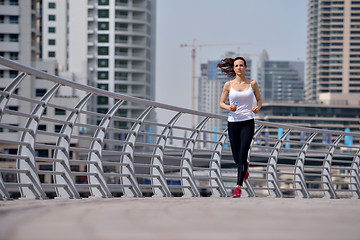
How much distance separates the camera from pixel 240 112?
10.3 m

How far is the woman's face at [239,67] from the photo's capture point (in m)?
10.3

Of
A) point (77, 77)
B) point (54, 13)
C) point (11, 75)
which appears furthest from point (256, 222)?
point (54, 13)

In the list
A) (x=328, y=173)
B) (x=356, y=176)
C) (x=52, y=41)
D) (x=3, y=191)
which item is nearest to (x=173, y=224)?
(x=3, y=191)

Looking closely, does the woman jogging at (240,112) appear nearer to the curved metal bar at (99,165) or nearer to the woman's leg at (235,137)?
the woman's leg at (235,137)

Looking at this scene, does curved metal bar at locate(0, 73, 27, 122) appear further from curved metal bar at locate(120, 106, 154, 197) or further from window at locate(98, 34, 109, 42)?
window at locate(98, 34, 109, 42)

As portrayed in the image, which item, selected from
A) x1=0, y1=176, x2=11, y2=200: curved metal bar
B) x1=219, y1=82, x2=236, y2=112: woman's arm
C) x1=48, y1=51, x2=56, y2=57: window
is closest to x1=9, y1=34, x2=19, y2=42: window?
x1=48, y1=51, x2=56, y2=57: window

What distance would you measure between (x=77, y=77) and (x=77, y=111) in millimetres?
110980

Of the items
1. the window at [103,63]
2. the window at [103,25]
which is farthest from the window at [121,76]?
the window at [103,25]

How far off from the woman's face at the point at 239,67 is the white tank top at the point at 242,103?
21 centimetres

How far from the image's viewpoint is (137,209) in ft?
21.3

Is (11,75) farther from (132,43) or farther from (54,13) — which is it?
(54,13)

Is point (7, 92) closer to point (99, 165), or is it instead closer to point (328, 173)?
point (99, 165)

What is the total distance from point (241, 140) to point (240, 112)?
0.34 meters

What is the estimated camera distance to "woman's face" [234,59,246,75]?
10281 millimetres
